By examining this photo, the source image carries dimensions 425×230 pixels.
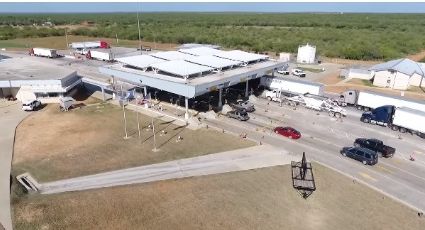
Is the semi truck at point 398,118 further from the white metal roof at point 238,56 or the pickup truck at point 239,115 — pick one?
the white metal roof at point 238,56

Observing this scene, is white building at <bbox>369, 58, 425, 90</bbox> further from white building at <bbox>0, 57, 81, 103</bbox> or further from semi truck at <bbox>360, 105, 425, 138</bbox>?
white building at <bbox>0, 57, 81, 103</bbox>

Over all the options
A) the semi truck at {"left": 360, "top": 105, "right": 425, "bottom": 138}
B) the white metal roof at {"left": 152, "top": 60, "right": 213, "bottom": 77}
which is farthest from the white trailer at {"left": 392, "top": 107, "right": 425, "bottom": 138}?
the white metal roof at {"left": 152, "top": 60, "right": 213, "bottom": 77}

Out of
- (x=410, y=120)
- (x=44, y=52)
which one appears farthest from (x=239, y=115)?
(x=44, y=52)

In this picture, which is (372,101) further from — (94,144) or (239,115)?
(94,144)

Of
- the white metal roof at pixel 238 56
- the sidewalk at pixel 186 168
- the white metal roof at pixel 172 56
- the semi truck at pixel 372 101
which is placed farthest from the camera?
the white metal roof at pixel 238 56

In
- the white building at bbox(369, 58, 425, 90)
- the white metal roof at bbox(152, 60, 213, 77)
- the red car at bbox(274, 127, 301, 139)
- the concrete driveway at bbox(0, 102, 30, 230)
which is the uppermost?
the white metal roof at bbox(152, 60, 213, 77)

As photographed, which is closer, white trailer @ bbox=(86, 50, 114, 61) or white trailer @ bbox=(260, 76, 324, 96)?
white trailer @ bbox=(260, 76, 324, 96)

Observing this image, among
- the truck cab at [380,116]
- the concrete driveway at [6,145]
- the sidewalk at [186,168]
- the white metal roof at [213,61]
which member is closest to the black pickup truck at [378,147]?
the sidewalk at [186,168]
